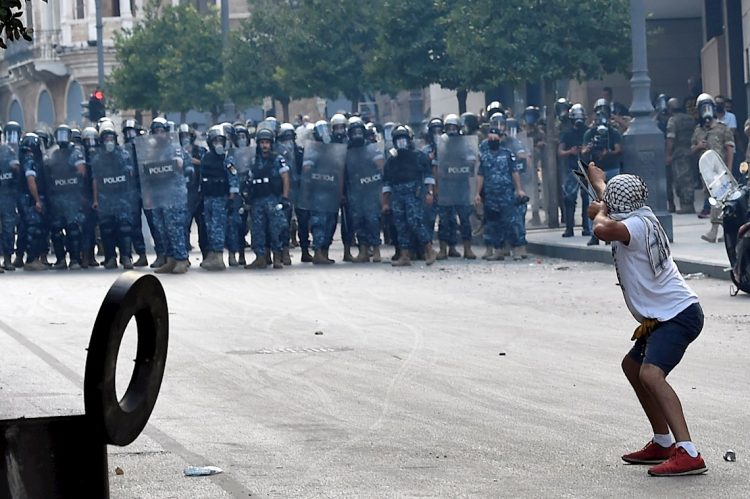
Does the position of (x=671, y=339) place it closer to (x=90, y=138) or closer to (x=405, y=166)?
(x=405, y=166)

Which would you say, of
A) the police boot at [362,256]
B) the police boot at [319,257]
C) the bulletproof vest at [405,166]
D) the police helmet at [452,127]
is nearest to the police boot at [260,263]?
the police boot at [319,257]

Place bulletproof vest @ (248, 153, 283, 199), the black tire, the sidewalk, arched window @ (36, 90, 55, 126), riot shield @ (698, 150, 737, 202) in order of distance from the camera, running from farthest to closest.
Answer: arched window @ (36, 90, 55, 126), bulletproof vest @ (248, 153, 283, 199), riot shield @ (698, 150, 737, 202), the sidewalk, the black tire

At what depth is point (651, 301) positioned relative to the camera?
762cm

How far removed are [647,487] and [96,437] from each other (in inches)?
111

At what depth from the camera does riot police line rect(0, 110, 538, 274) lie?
2186cm

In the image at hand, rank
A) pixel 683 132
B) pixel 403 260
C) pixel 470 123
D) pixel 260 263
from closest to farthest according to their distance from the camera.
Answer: pixel 403 260 < pixel 260 263 < pixel 470 123 < pixel 683 132

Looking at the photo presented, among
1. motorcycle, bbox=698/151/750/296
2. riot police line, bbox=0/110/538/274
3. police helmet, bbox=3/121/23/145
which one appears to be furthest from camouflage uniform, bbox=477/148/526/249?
police helmet, bbox=3/121/23/145

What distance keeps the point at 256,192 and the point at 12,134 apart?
13.4ft

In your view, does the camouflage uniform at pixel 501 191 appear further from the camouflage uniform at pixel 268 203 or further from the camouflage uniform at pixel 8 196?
the camouflage uniform at pixel 8 196

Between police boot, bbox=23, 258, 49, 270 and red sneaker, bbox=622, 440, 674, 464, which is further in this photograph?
police boot, bbox=23, 258, 49, 270

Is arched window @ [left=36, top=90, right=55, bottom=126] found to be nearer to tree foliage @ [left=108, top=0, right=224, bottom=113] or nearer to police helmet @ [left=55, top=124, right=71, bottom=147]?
tree foliage @ [left=108, top=0, right=224, bottom=113]

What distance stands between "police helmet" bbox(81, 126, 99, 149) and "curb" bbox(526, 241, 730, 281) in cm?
597

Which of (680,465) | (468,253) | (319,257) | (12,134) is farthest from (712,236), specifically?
(680,465)

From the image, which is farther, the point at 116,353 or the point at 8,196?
the point at 8,196
